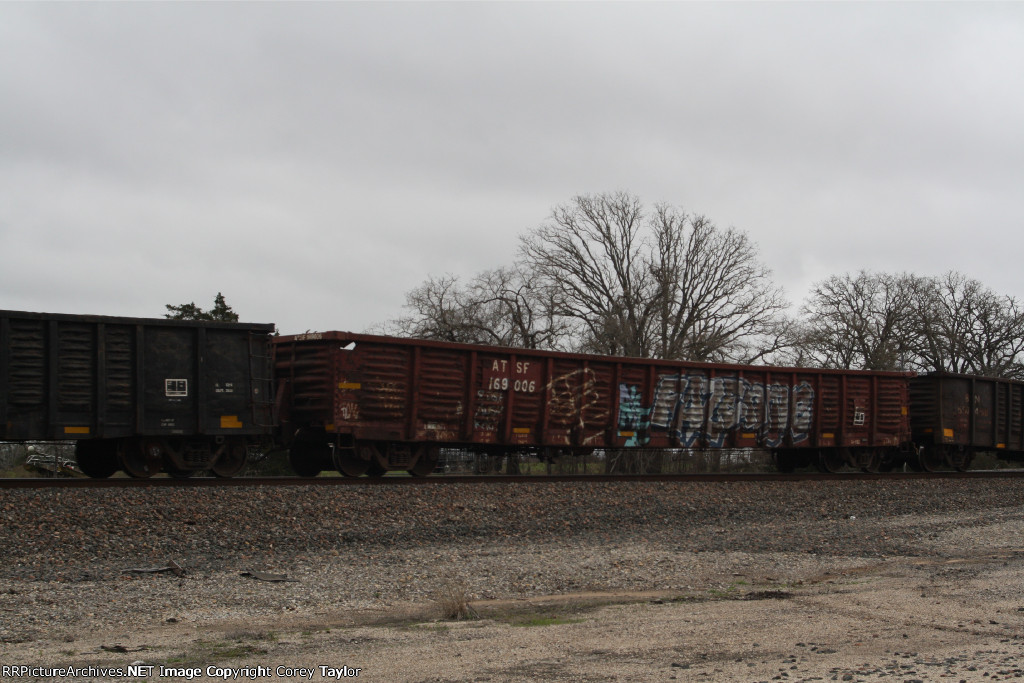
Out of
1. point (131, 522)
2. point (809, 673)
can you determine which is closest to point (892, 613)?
point (809, 673)

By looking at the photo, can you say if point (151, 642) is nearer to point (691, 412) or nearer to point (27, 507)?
point (27, 507)

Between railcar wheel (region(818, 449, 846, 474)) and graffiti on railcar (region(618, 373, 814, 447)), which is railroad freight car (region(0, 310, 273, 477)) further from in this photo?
railcar wheel (region(818, 449, 846, 474))

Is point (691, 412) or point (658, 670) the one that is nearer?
point (658, 670)

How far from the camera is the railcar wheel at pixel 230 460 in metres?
15.0

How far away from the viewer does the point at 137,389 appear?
44.5 ft

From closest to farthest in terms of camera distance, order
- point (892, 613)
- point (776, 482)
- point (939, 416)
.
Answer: point (892, 613) < point (776, 482) < point (939, 416)

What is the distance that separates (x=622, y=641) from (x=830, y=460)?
1803cm

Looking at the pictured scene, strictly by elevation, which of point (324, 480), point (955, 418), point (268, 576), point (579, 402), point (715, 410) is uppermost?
point (579, 402)

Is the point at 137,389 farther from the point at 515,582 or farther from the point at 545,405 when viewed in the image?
the point at 515,582

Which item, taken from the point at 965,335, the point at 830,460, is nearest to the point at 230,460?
the point at 830,460

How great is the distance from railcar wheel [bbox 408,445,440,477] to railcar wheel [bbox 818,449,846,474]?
10.8m

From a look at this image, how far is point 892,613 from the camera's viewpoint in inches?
271

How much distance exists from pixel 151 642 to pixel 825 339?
167 ft

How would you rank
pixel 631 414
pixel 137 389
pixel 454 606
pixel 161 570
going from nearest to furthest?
pixel 454 606 < pixel 161 570 < pixel 137 389 < pixel 631 414
